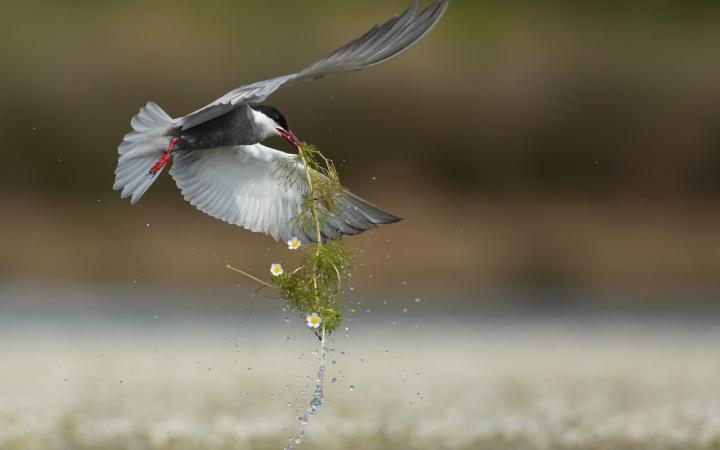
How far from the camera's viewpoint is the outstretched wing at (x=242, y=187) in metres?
5.30

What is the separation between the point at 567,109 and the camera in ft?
33.2

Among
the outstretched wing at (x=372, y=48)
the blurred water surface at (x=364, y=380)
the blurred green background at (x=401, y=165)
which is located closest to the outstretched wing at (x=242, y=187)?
the outstretched wing at (x=372, y=48)

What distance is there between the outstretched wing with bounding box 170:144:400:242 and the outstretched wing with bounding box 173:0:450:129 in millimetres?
812

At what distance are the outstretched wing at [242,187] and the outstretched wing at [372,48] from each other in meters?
0.81

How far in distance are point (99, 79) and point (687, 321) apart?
4211mm

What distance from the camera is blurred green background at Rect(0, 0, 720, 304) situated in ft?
31.8

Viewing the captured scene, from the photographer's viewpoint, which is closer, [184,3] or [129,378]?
[129,378]

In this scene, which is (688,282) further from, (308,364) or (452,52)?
(308,364)

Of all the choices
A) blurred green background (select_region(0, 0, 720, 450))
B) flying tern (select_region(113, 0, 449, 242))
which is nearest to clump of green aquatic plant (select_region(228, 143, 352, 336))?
flying tern (select_region(113, 0, 449, 242))

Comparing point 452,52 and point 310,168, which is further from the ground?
point 452,52

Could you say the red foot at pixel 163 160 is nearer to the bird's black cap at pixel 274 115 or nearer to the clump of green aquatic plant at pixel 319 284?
the bird's black cap at pixel 274 115

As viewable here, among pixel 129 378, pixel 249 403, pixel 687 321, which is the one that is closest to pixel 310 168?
pixel 249 403

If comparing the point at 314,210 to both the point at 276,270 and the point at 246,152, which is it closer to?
the point at 276,270

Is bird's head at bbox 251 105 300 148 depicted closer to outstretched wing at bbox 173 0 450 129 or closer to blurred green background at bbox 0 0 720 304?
outstretched wing at bbox 173 0 450 129
